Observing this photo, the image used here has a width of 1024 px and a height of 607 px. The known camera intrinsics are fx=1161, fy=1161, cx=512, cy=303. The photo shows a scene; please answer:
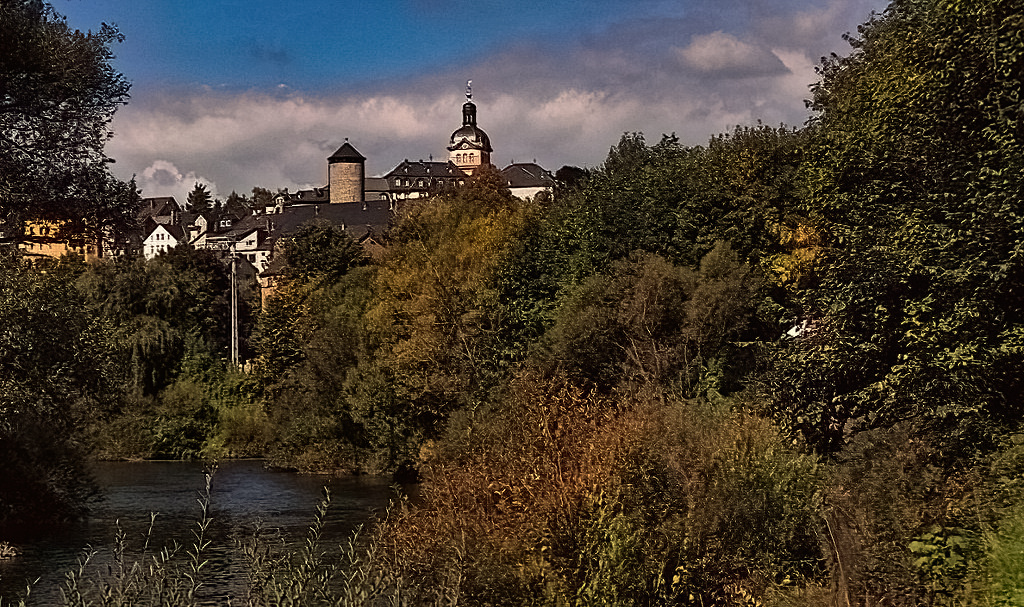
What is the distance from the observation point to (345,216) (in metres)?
139

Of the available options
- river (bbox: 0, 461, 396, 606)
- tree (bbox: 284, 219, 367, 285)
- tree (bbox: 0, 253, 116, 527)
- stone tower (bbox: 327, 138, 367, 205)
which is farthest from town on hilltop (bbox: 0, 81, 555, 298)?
tree (bbox: 0, 253, 116, 527)

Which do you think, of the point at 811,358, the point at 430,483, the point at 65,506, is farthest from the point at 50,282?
the point at 811,358

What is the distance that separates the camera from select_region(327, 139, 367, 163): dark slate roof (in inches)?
6521

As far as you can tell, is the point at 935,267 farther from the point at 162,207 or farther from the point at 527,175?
the point at 162,207

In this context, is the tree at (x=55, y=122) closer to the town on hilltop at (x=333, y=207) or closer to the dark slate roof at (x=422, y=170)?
the town on hilltop at (x=333, y=207)

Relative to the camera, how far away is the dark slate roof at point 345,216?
436 ft

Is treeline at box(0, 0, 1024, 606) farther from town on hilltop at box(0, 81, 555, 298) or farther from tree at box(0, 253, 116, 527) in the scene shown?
town on hilltop at box(0, 81, 555, 298)

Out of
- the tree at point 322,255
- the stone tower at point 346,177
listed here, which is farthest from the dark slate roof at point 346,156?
the tree at point 322,255

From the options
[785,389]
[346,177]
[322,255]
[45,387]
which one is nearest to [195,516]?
[45,387]

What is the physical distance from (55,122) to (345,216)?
119307 mm

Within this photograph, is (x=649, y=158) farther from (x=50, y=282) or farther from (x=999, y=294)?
(x=999, y=294)

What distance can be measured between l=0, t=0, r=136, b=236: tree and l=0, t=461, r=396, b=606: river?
5.59 meters

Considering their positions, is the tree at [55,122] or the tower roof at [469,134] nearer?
the tree at [55,122]

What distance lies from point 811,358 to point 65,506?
2252 cm
